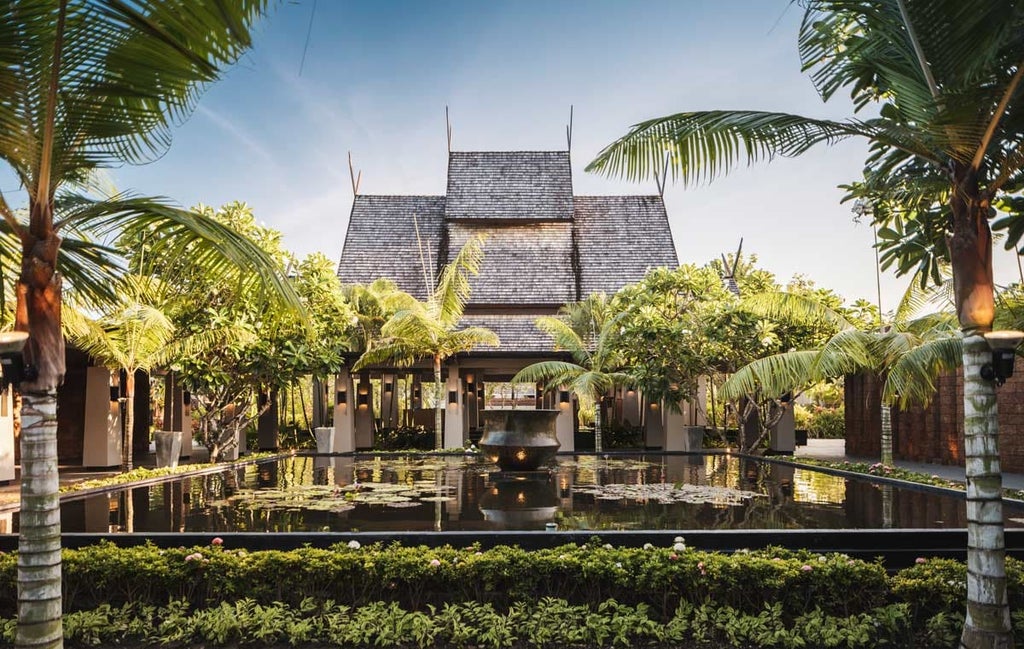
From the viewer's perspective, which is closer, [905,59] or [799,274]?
[905,59]

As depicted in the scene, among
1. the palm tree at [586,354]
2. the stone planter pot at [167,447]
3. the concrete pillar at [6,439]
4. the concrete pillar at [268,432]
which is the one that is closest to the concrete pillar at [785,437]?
the palm tree at [586,354]

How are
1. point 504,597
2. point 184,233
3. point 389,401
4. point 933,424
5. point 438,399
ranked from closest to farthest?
point 184,233 → point 504,597 → point 933,424 → point 438,399 → point 389,401

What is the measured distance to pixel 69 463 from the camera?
51.6 ft

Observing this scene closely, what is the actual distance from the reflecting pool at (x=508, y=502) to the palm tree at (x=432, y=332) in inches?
135

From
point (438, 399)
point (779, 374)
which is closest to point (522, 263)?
point (438, 399)

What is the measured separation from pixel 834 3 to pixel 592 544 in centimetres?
365

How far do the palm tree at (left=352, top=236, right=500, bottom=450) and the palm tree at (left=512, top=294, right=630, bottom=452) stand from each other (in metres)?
1.30

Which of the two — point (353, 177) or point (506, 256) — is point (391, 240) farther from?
point (506, 256)

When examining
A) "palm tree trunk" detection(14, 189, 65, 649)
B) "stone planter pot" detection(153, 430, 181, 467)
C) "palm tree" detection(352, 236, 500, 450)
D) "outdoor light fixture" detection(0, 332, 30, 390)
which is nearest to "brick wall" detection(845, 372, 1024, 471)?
"palm tree" detection(352, 236, 500, 450)

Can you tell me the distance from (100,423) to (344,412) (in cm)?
493

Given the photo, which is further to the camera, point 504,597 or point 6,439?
point 6,439

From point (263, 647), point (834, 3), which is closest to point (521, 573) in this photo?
point (263, 647)

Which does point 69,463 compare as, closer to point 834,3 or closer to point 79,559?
point 79,559

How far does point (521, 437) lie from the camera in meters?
10.9
